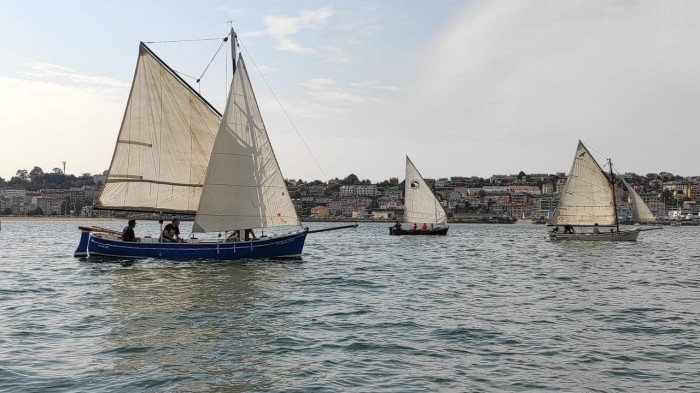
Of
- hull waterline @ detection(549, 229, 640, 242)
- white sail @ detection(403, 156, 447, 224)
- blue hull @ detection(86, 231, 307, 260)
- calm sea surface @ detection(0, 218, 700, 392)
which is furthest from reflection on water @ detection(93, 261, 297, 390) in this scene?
white sail @ detection(403, 156, 447, 224)

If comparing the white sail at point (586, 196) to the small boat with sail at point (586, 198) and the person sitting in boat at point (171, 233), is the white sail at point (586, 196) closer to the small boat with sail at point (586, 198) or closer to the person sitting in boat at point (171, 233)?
the small boat with sail at point (586, 198)

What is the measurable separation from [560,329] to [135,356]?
11.2 metres

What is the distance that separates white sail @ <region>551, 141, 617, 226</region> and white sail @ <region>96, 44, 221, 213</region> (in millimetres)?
43160

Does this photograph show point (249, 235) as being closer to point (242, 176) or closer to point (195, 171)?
point (242, 176)

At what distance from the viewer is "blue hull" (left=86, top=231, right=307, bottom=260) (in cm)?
3822

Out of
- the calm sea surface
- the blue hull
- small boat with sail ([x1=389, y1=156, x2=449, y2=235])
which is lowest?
the calm sea surface

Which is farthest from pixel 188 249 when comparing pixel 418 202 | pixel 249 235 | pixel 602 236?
pixel 418 202

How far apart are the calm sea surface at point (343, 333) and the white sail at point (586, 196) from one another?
37459 mm

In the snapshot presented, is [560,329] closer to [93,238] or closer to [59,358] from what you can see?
[59,358]

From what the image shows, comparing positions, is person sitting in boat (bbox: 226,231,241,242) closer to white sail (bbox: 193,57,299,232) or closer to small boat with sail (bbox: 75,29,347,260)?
small boat with sail (bbox: 75,29,347,260)

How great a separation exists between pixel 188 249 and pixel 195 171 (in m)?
5.00

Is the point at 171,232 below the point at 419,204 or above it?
below

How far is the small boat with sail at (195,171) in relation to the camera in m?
37.3

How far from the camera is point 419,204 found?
91312 mm
